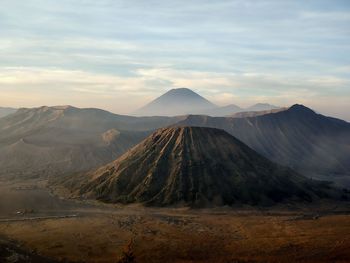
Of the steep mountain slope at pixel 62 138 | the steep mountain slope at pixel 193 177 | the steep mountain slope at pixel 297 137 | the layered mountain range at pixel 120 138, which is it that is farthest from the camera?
the steep mountain slope at pixel 297 137

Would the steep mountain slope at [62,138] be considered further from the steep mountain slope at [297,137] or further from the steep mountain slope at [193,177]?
the steep mountain slope at [193,177]

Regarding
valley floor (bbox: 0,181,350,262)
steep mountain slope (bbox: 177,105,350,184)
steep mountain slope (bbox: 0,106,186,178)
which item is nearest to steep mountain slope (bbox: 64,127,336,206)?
valley floor (bbox: 0,181,350,262)

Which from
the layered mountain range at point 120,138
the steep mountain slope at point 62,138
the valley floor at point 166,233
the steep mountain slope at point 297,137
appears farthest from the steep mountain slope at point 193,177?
the steep mountain slope at point 297,137

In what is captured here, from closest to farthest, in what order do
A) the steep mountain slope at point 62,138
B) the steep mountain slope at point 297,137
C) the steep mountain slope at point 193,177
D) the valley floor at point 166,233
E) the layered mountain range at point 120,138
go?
the valley floor at point 166,233 < the steep mountain slope at point 193,177 < the steep mountain slope at point 62,138 < the layered mountain range at point 120,138 < the steep mountain slope at point 297,137

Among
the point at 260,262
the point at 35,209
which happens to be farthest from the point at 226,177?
the point at 260,262

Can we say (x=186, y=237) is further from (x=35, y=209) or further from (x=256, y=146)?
(x=256, y=146)

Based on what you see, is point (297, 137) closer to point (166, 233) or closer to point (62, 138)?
point (62, 138)
